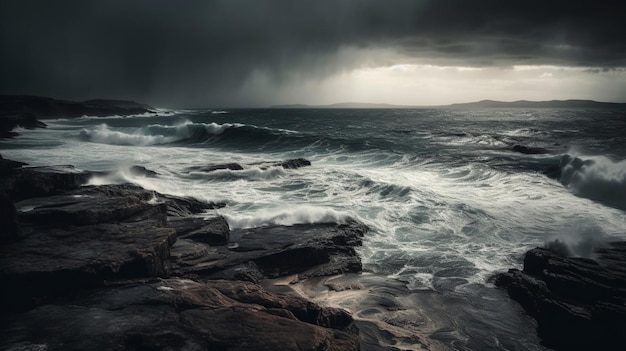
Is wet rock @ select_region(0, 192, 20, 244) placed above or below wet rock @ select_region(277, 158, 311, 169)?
above

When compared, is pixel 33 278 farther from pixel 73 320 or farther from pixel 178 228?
pixel 178 228

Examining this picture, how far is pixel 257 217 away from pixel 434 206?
7267 mm

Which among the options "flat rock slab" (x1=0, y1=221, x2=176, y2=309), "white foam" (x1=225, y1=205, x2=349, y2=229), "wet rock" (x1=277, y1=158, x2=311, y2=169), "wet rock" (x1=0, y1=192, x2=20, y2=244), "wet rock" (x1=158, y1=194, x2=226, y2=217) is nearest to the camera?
"flat rock slab" (x1=0, y1=221, x2=176, y2=309)

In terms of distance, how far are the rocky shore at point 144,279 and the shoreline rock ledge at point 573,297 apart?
12.3 feet

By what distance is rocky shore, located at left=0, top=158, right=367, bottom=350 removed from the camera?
4742mm

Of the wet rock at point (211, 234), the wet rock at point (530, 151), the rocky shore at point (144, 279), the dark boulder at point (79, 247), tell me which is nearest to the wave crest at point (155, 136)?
the wet rock at point (530, 151)

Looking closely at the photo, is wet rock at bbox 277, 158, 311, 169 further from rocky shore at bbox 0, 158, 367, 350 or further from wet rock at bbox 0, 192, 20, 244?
wet rock at bbox 0, 192, 20, 244

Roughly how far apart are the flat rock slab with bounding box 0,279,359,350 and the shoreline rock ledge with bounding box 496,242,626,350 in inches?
169

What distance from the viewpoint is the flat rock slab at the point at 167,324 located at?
4.57m

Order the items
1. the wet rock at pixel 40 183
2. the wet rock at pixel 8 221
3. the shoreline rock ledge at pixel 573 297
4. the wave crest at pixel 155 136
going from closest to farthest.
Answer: the wet rock at pixel 8 221
the shoreline rock ledge at pixel 573 297
the wet rock at pixel 40 183
the wave crest at pixel 155 136

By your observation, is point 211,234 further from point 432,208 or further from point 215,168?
point 215,168

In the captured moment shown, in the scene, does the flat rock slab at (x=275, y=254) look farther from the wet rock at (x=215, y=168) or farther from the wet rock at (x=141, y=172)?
the wet rock at (x=215, y=168)

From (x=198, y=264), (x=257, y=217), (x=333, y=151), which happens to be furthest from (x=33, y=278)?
(x=333, y=151)

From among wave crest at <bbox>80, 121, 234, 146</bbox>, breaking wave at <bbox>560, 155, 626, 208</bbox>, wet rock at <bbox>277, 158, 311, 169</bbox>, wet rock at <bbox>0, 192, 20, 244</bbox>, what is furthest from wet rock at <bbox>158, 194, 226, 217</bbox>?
wave crest at <bbox>80, 121, 234, 146</bbox>
